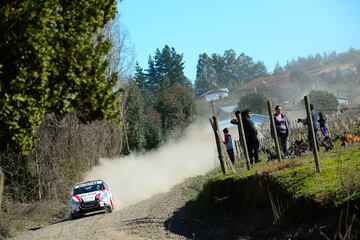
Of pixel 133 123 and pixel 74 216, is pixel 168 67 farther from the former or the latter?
pixel 74 216

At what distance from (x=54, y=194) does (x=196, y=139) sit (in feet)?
127

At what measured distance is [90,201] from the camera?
97.4 feet

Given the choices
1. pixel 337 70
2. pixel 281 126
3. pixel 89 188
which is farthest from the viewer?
pixel 337 70

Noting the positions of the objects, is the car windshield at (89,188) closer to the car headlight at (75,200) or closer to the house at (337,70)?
the car headlight at (75,200)

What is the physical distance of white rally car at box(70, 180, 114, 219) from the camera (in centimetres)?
2967

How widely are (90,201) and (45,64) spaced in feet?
62.6

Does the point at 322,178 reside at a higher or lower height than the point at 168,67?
lower

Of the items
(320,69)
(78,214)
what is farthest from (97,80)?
(320,69)

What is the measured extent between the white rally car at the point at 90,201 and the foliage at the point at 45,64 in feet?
56.2

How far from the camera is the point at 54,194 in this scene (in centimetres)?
3916

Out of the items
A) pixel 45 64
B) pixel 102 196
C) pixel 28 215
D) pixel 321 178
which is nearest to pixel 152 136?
pixel 28 215

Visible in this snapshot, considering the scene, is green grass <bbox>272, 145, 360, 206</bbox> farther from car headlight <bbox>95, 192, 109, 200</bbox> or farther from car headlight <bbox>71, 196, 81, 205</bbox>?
car headlight <bbox>71, 196, 81, 205</bbox>

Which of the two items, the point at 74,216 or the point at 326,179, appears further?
the point at 74,216

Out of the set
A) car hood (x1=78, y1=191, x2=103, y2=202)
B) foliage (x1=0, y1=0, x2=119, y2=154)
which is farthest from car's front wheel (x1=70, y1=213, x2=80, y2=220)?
foliage (x1=0, y1=0, x2=119, y2=154)
